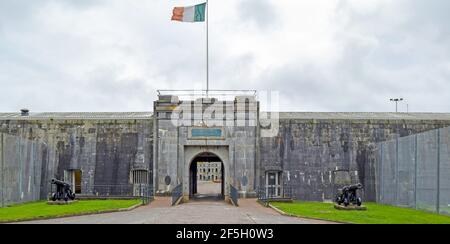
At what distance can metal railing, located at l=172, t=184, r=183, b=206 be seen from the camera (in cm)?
2578

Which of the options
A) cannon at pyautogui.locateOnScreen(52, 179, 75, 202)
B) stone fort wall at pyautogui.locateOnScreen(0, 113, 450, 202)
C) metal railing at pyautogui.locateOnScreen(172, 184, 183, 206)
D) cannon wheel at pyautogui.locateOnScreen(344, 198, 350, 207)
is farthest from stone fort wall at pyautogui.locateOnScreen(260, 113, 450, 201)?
cannon at pyautogui.locateOnScreen(52, 179, 75, 202)

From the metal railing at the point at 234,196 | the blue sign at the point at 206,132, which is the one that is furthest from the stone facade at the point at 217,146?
the metal railing at the point at 234,196

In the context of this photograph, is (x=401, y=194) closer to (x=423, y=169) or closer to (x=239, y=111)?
(x=423, y=169)

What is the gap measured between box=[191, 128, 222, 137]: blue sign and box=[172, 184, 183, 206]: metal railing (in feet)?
10.1

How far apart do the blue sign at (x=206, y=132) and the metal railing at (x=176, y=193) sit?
10.1ft

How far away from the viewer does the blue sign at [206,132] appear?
30.0 m

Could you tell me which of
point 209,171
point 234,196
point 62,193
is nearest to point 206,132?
point 234,196

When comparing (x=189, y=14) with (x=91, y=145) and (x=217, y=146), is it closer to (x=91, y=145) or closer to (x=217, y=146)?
(x=217, y=146)

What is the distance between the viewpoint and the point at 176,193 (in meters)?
27.6

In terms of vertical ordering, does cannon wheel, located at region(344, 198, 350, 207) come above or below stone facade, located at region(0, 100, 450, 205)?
below

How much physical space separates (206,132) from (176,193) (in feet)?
13.9

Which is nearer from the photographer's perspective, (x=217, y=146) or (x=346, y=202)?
(x=346, y=202)

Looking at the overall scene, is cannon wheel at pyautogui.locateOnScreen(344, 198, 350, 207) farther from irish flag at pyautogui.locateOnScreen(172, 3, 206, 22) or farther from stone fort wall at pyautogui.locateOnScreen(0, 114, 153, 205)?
irish flag at pyautogui.locateOnScreen(172, 3, 206, 22)

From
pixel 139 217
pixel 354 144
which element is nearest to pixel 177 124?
pixel 354 144
